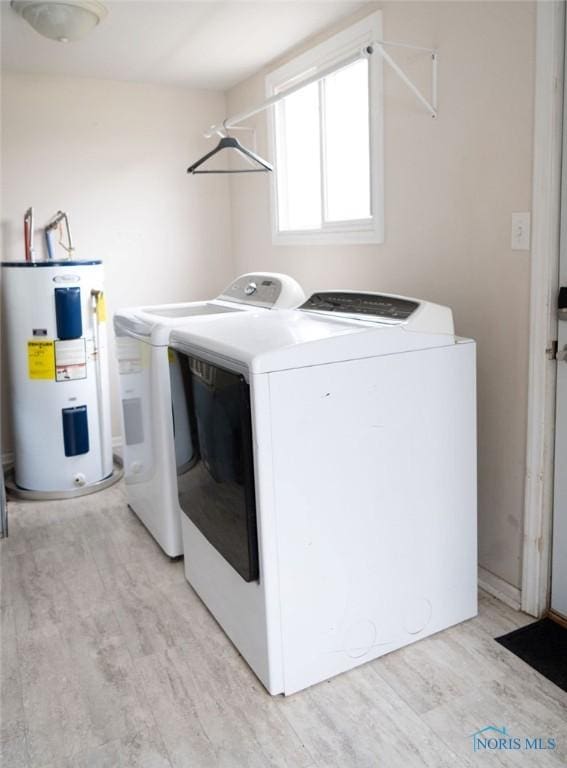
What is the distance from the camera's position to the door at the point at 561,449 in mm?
1943

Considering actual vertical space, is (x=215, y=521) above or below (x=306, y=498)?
below

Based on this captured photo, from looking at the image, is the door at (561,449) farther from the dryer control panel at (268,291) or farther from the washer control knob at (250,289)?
the washer control knob at (250,289)

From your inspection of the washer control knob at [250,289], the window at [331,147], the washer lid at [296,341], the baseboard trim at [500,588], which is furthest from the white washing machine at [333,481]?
the window at [331,147]

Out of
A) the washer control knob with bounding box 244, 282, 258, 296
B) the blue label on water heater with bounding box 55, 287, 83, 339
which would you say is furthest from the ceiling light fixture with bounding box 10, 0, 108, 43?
the washer control knob with bounding box 244, 282, 258, 296

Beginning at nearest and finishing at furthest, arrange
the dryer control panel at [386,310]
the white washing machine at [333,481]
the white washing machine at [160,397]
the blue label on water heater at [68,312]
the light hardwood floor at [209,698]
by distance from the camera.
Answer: the light hardwood floor at [209,698], the white washing machine at [333,481], the dryer control panel at [386,310], the white washing machine at [160,397], the blue label on water heater at [68,312]

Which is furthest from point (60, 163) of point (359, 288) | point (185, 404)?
point (185, 404)

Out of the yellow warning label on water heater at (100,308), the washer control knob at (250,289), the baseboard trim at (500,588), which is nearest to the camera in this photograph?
the baseboard trim at (500,588)

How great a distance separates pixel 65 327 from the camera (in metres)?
3.30

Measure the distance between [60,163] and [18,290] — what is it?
0.89 m

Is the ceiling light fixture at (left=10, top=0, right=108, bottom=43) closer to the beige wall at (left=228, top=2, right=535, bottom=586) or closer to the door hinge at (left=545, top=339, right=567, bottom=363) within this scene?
the beige wall at (left=228, top=2, right=535, bottom=586)

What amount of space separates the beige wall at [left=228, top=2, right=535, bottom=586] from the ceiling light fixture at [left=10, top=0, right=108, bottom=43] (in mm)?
1175

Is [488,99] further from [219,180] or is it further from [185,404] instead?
[219,180]

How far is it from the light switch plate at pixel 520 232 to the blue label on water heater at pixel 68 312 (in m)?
2.18

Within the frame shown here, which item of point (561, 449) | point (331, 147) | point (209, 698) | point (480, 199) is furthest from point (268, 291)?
point (209, 698)
